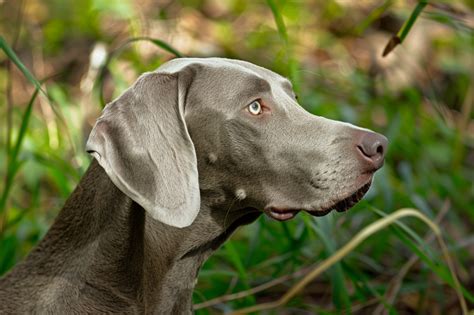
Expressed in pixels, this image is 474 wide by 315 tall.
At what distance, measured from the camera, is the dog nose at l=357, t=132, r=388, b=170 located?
2648mm

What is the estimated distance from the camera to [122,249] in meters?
2.80

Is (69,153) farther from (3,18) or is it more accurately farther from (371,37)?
(371,37)

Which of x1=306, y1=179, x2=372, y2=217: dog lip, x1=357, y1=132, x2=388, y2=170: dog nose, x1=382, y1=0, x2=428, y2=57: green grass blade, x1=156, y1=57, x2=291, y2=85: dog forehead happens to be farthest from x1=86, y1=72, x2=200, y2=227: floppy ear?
x1=382, y1=0, x2=428, y2=57: green grass blade

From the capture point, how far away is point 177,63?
285 centimetres

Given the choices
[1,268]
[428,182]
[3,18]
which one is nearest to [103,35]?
[3,18]

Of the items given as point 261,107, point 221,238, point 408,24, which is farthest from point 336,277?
point 261,107

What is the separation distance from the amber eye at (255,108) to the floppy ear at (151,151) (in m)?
0.19

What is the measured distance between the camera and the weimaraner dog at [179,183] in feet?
8.55

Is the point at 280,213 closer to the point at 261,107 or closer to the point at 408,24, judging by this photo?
the point at 261,107

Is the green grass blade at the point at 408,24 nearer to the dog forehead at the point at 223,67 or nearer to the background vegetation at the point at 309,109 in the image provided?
the background vegetation at the point at 309,109

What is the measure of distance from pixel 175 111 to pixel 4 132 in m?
4.26

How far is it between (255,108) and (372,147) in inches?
13.6

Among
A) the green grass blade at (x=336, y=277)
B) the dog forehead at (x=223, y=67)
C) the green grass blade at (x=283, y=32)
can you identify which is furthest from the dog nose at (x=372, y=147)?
the green grass blade at (x=336, y=277)

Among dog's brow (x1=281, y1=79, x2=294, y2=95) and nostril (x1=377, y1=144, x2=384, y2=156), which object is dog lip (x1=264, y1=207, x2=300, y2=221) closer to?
nostril (x1=377, y1=144, x2=384, y2=156)
